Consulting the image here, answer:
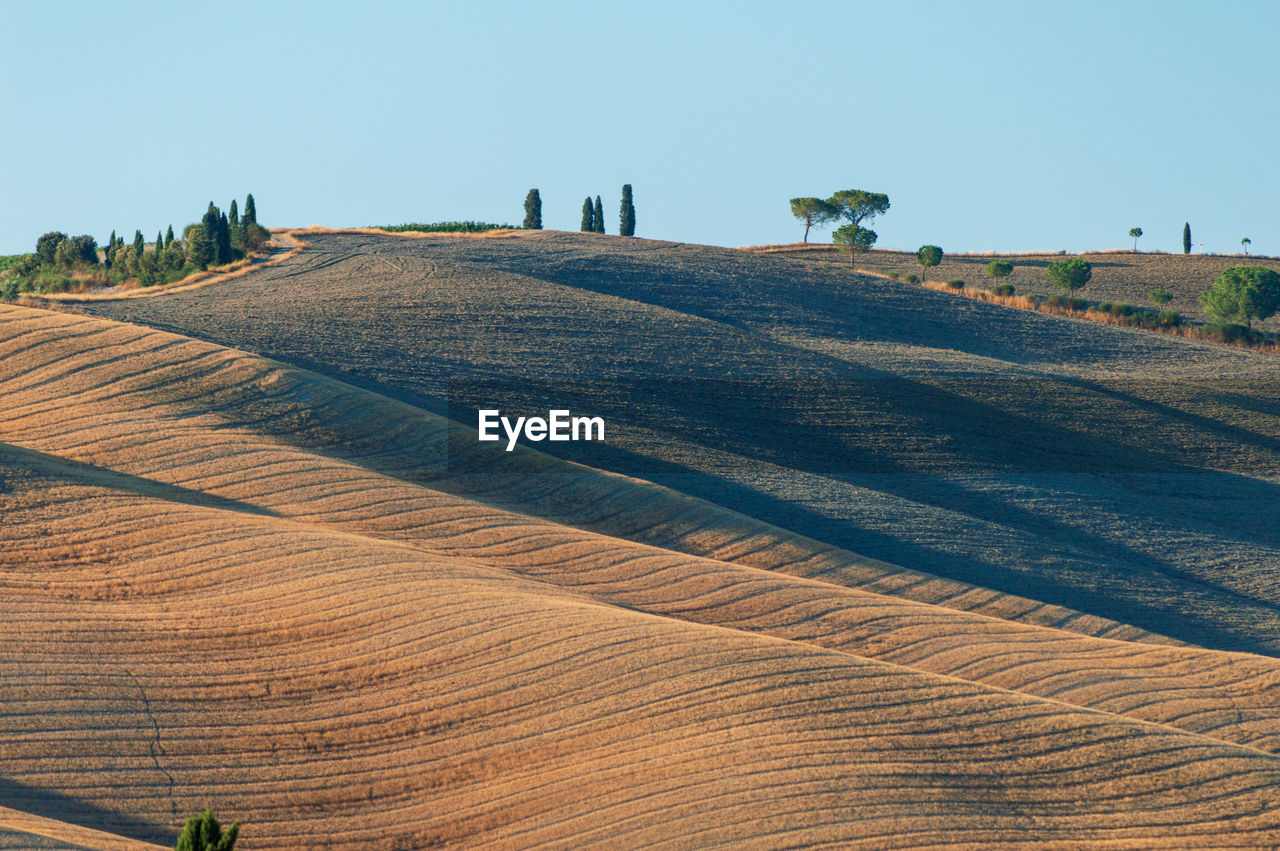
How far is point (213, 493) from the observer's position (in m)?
17.2

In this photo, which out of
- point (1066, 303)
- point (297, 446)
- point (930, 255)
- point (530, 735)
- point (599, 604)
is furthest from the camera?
point (930, 255)

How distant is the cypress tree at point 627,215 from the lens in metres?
67.4

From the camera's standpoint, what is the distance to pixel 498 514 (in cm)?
1823

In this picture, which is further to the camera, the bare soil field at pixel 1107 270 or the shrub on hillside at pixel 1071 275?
the bare soil field at pixel 1107 270

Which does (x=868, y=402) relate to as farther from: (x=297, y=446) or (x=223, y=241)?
(x=223, y=241)

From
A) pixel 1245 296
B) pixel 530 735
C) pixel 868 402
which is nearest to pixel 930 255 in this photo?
pixel 1245 296

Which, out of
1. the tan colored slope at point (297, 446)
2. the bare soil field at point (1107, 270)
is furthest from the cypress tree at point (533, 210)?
the tan colored slope at point (297, 446)

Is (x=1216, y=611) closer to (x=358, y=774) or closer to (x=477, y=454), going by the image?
(x=477, y=454)

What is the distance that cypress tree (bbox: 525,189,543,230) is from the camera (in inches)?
2584

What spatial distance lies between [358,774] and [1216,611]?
1552cm

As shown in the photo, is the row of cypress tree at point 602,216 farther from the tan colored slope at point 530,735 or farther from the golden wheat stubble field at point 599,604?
the tan colored slope at point 530,735

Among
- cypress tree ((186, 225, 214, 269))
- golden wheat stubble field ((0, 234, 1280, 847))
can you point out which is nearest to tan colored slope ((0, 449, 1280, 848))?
golden wheat stubble field ((0, 234, 1280, 847))

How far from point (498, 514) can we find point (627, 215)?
5151cm

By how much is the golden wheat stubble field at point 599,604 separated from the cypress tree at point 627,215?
35.5m
